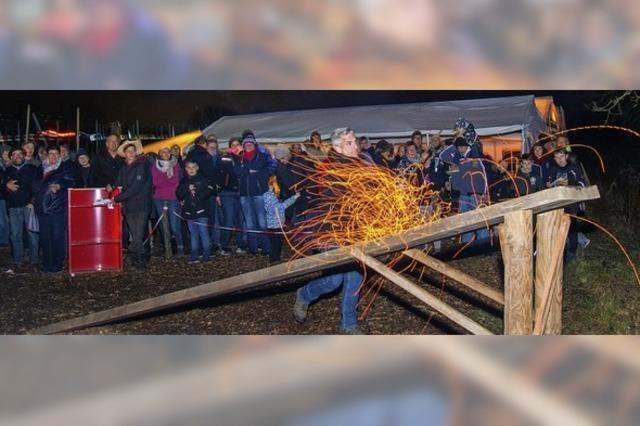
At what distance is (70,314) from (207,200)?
313 centimetres

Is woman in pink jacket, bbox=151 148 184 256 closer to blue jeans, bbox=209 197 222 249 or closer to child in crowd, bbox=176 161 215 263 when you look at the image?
child in crowd, bbox=176 161 215 263

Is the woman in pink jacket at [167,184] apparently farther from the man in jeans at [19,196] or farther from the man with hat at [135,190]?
the man in jeans at [19,196]

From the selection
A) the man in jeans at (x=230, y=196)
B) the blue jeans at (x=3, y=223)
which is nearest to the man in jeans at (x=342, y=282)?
the man in jeans at (x=230, y=196)

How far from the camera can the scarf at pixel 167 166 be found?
1159 cm

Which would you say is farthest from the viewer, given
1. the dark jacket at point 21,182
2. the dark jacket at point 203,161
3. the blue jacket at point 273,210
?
the dark jacket at point 203,161

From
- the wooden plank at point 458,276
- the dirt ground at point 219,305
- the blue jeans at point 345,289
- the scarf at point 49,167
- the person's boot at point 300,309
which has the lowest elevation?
the dirt ground at point 219,305

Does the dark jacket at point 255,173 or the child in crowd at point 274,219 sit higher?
the dark jacket at point 255,173

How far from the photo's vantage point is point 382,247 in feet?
18.0

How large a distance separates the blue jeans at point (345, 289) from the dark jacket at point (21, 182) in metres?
5.28

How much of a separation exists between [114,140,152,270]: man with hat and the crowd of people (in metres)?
0.01

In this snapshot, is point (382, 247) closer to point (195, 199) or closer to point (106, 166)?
point (195, 199)

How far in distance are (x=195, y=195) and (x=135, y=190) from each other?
0.95 m

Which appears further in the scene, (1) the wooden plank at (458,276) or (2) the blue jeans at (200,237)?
(2) the blue jeans at (200,237)

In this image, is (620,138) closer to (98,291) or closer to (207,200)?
(207,200)
